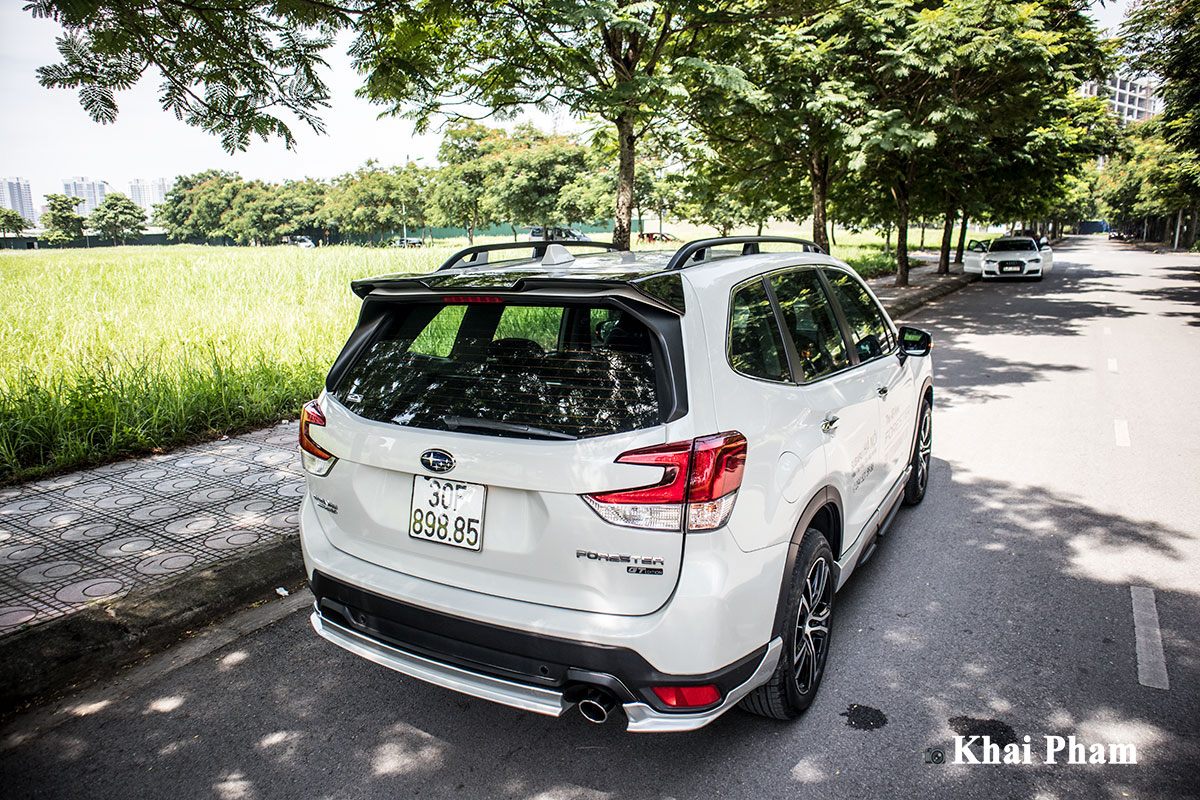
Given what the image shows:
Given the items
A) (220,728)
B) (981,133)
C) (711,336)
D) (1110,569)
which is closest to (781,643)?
(711,336)

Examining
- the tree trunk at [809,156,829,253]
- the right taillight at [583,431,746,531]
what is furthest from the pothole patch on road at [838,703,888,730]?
the tree trunk at [809,156,829,253]

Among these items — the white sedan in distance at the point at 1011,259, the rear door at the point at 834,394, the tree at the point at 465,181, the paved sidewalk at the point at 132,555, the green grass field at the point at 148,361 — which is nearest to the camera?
the rear door at the point at 834,394

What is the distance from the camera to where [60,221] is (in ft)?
269

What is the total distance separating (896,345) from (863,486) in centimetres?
129

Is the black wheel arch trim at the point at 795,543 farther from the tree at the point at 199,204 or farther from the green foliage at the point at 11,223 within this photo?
the tree at the point at 199,204

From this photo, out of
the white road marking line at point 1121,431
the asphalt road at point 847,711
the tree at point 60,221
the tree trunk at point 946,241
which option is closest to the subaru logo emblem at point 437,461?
the asphalt road at point 847,711

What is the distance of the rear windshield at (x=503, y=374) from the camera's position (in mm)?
2385

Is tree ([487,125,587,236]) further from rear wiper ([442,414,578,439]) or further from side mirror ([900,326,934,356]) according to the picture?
rear wiper ([442,414,578,439])

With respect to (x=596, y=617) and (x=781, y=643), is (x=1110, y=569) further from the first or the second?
(x=596, y=617)

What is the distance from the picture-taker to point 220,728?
9.76ft

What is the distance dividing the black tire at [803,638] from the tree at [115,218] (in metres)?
103

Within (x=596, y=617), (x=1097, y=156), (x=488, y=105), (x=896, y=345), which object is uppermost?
Result: (x=1097, y=156)

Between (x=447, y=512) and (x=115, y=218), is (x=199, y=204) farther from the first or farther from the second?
(x=447, y=512)

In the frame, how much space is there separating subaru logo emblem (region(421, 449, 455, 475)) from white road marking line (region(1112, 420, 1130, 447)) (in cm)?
658
